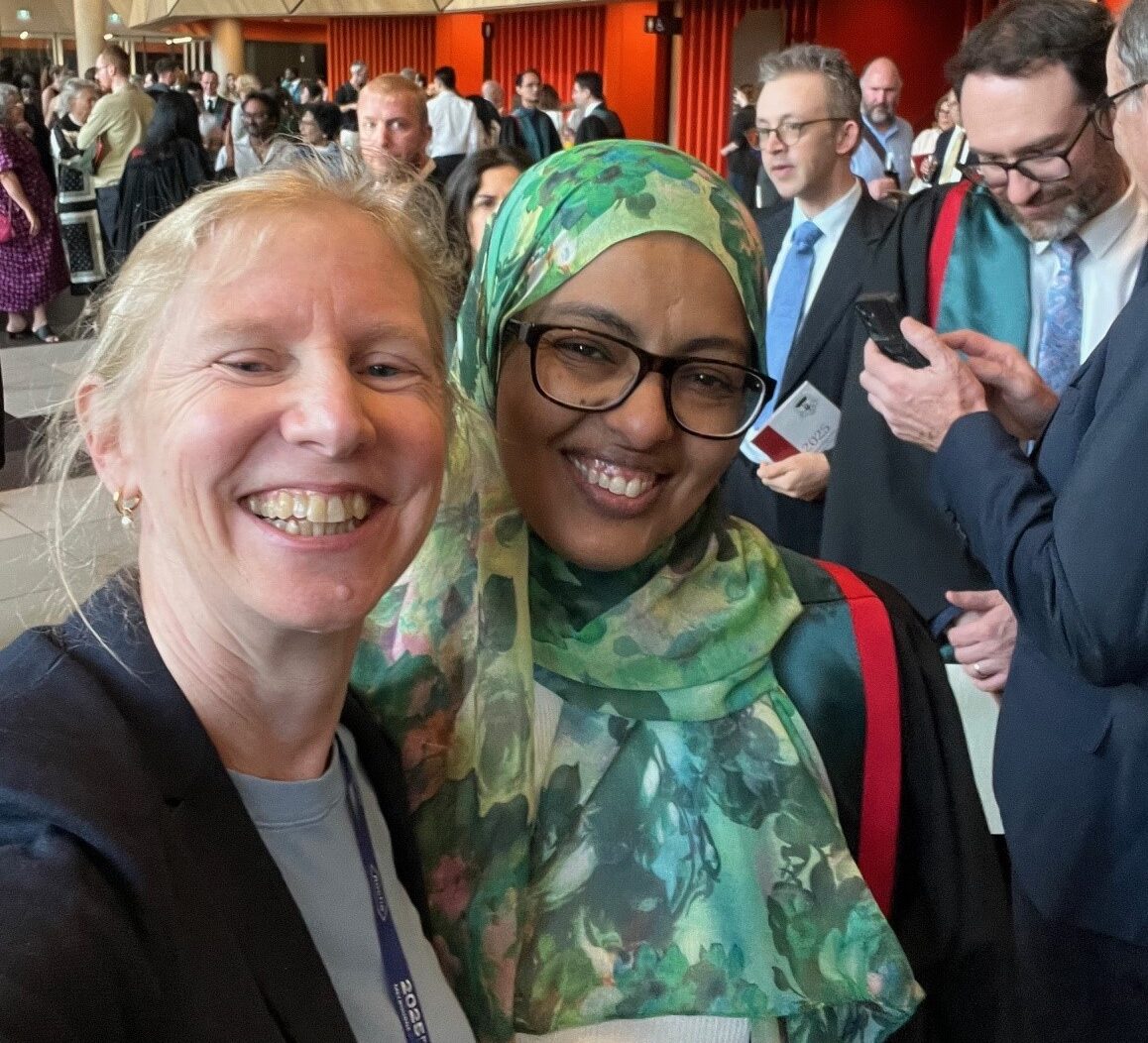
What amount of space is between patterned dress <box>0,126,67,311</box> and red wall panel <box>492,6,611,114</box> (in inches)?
442

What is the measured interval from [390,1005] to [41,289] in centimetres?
957

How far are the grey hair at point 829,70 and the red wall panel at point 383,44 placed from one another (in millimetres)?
22095

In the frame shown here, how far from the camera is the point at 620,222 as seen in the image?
138cm

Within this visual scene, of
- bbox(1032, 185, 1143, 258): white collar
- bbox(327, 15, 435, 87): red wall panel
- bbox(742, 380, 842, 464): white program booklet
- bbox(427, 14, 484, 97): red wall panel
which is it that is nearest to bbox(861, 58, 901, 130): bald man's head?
bbox(742, 380, 842, 464): white program booklet

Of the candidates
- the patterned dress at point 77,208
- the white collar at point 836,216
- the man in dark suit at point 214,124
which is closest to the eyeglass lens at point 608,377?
the white collar at point 836,216

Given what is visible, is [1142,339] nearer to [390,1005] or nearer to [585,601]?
[585,601]

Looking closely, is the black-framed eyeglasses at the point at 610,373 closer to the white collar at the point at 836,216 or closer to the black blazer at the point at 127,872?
the black blazer at the point at 127,872

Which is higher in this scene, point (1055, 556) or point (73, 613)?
point (73, 613)

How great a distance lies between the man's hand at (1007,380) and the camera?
2.22m

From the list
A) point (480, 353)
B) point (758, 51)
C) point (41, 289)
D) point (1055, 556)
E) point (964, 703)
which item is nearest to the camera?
point (480, 353)

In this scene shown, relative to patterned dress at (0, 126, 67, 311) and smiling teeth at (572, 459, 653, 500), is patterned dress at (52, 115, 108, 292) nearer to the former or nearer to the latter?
patterned dress at (0, 126, 67, 311)

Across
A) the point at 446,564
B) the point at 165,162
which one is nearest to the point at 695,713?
the point at 446,564

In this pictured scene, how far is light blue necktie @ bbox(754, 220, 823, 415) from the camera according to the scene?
319 cm

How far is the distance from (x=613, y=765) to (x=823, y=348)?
195 cm
